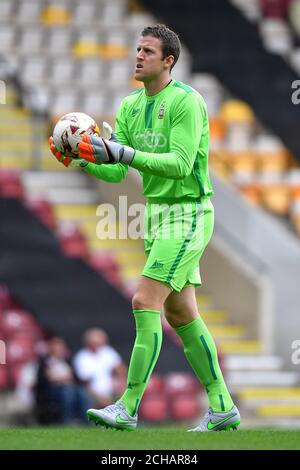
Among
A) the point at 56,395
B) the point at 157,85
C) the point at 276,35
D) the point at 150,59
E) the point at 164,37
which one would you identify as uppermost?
the point at 276,35

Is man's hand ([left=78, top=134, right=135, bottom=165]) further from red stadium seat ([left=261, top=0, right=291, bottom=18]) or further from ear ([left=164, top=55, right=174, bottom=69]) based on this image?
red stadium seat ([left=261, top=0, right=291, bottom=18])

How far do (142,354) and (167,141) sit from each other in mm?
1097

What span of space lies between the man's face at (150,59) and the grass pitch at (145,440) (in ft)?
6.04

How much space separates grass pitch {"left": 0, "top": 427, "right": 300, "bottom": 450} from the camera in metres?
6.17

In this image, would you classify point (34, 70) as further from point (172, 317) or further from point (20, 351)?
point (172, 317)

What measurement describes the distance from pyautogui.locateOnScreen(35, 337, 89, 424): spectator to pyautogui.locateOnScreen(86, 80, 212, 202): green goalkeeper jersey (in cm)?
560

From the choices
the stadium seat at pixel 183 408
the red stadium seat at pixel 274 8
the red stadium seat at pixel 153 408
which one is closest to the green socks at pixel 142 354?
the red stadium seat at pixel 153 408

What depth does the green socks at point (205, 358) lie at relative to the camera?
718cm

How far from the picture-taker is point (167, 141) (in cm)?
702

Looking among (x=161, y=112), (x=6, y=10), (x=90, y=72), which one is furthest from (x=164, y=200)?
(x=6, y=10)

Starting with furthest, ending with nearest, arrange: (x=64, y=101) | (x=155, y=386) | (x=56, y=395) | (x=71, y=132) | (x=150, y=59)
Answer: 1. (x=64, y=101)
2. (x=155, y=386)
3. (x=56, y=395)
4. (x=150, y=59)
5. (x=71, y=132)

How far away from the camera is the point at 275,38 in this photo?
18547 mm
